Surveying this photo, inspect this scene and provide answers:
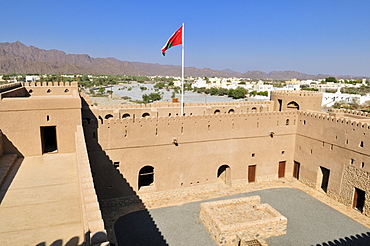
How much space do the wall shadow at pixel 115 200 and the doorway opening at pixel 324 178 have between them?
35.1 feet

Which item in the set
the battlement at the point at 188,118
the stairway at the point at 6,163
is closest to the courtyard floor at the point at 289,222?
the battlement at the point at 188,118

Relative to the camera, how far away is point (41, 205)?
6.29 m

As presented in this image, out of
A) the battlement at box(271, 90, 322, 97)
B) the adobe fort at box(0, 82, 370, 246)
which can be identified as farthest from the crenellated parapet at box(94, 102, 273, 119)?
the battlement at box(271, 90, 322, 97)

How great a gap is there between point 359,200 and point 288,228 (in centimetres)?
506

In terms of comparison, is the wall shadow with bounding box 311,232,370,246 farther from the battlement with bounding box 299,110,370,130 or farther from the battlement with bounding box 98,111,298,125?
the battlement with bounding box 98,111,298,125

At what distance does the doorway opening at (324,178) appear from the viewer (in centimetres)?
1722

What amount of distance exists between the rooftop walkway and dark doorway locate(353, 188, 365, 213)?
13.9 metres

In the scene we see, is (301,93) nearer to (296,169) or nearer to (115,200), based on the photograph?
(296,169)

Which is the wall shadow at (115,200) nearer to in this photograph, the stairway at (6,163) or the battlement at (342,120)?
the stairway at (6,163)

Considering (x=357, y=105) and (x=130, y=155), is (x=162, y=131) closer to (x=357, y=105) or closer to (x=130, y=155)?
(x=130, y=155)

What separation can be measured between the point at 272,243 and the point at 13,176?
388 inches

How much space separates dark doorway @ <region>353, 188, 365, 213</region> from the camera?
1482 centimetres

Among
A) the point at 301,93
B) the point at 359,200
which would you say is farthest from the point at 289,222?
the point at 301,93

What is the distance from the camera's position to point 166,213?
45.9ft
